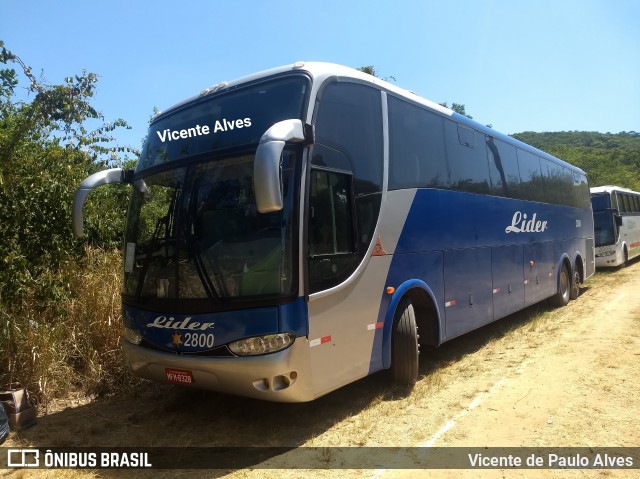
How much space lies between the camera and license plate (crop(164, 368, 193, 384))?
441cm

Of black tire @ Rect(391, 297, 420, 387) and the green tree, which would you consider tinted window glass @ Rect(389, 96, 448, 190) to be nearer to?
black tire @ Rect(391, 297, 420, 387)

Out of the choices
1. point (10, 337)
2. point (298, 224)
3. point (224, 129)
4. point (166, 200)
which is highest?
point (224, 129)

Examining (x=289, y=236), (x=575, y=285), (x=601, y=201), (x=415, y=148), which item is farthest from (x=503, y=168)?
(x=601, y=201)

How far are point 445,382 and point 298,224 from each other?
125 inches

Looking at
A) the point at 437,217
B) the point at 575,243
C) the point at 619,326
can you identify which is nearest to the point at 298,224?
the point at 437,217

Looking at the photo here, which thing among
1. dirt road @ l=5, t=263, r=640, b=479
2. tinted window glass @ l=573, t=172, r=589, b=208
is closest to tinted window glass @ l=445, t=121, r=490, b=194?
dirt road @ l=5, t=263, r=640, b=479

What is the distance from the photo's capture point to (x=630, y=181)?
149 ft

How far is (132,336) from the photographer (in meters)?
4.98

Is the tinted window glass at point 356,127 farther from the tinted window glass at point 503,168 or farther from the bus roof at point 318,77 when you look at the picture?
the tinted window glass at point 503,168

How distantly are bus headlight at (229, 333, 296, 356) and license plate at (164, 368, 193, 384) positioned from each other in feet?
2.13

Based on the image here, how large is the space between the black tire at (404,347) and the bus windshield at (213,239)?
6.45 feet

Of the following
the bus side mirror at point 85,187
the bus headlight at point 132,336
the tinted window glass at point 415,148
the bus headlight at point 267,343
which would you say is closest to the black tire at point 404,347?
the tinted window glass at point 415,148

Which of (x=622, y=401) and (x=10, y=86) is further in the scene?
(x=10, y=86)

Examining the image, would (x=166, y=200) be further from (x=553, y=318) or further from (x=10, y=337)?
(x=553, y=318)
